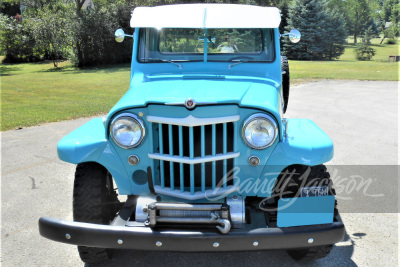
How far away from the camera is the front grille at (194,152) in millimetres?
2674

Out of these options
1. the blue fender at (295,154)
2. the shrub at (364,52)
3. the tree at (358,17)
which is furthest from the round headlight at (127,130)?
the tree at (358,17)

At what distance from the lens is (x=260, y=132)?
2.74 meters

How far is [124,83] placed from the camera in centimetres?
1578

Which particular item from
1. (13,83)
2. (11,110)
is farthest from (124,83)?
(11,110)

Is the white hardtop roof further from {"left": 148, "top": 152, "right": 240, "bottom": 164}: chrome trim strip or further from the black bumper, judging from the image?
the black bumper

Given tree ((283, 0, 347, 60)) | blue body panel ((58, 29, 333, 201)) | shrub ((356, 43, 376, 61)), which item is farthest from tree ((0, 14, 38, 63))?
blue body panel ((58, 29, 333, 201))

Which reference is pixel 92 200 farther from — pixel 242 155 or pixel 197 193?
pixel 242 155

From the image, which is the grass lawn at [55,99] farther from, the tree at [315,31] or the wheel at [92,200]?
the tree at [315,31]

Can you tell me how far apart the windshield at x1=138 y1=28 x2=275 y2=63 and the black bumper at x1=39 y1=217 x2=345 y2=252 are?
1.86 metres

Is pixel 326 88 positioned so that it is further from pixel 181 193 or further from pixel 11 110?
pixel 181 193

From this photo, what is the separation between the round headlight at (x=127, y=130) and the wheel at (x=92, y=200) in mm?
369

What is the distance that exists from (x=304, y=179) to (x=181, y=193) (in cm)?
91

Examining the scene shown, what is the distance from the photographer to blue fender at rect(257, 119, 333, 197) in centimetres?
277

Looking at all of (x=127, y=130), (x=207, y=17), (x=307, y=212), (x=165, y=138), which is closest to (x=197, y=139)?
(x=165, y=138)
